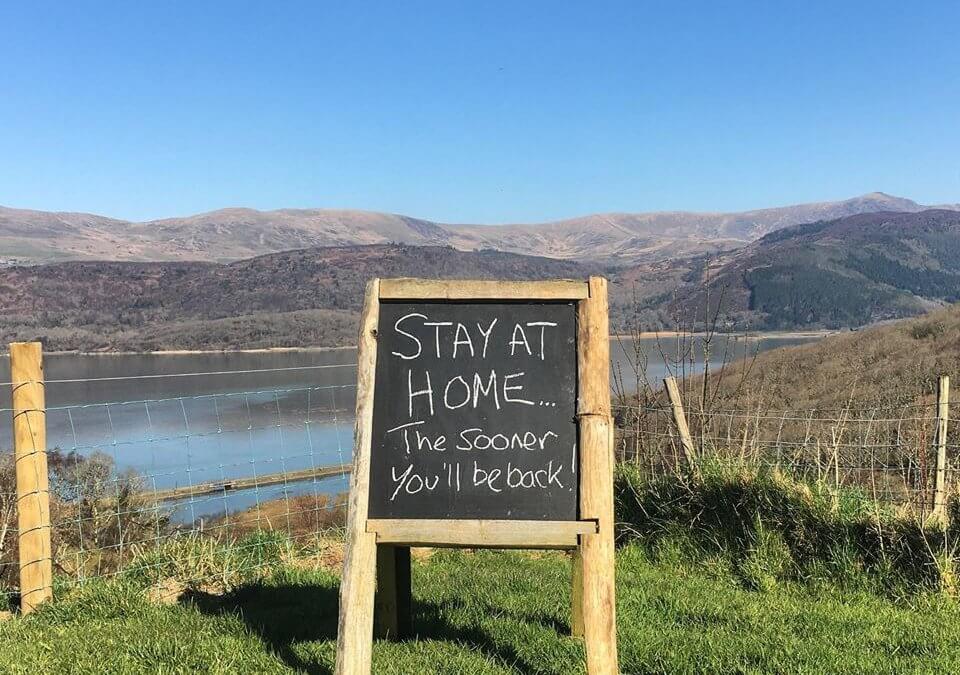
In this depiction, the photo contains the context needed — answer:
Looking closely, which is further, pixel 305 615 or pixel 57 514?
pixel 57 514

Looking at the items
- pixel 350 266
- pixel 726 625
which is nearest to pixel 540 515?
pixel 726 625

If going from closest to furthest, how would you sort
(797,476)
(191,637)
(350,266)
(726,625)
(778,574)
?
(191,637)
(726,625)
(778,574)
(797,476)
(350,266)

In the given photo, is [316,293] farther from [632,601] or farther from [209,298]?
[632,601]

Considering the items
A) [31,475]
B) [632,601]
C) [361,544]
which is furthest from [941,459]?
[31,475]

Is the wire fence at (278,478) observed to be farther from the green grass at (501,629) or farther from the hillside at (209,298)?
the hillside at (209,298)

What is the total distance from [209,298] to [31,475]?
110 m

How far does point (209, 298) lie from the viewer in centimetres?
10931

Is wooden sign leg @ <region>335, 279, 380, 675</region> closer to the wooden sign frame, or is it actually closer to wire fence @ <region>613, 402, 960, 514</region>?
the wooden sign frame

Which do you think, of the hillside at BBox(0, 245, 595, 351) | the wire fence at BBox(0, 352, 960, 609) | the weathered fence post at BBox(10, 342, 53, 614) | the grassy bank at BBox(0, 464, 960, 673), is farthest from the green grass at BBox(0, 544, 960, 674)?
the hillside at BBox(0, 245, 595, 351)

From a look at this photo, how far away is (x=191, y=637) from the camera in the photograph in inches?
157

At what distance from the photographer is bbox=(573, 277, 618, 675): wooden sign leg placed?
3.24 metres

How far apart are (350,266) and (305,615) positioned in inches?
5248

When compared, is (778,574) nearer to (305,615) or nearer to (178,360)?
(305,615)

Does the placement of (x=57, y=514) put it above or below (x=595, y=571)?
below
